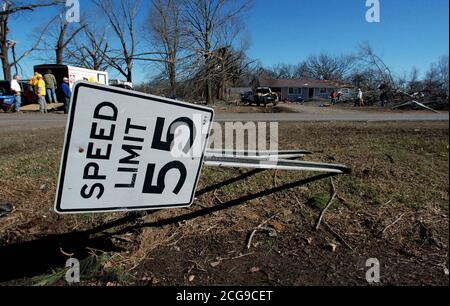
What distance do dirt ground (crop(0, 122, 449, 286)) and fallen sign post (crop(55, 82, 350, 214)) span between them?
604mm

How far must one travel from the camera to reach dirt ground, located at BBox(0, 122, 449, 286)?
2568mm

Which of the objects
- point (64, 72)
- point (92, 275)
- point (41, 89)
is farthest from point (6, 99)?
point (92, 275)

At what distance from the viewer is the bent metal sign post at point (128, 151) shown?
2.13 m

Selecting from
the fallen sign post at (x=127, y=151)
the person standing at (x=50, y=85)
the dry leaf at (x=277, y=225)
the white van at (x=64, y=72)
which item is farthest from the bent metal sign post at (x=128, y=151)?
the white van at (x=64, y=72)

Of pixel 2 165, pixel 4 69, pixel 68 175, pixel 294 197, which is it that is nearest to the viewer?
pixel 68 175

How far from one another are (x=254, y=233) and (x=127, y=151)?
1485 mm

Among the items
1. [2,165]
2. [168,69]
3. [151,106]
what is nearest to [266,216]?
[151,106]

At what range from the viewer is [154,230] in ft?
10.7

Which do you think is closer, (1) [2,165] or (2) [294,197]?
(2) [294,197]

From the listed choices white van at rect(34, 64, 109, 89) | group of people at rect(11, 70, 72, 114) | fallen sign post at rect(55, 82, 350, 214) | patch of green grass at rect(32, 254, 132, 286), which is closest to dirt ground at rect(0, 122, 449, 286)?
patch of green grass at rect(32, 254, 132, 286)

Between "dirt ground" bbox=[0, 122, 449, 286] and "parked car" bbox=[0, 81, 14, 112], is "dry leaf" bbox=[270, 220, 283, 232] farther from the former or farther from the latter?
"parked car" bbox=[0, 81, 14, 112]

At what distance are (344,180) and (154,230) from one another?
2.40 meters

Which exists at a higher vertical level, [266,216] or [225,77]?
[225,77]
